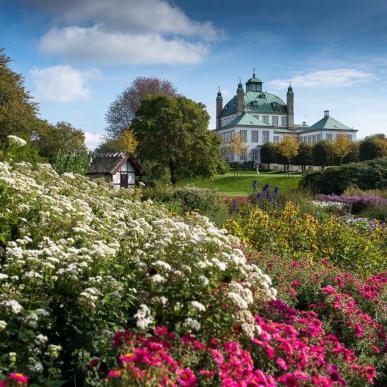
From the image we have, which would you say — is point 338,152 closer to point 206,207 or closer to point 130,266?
point 206,207

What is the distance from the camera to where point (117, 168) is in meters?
26.0

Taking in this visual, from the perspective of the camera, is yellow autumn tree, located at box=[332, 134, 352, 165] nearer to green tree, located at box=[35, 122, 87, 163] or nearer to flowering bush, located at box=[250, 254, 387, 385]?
green tree, located at box=[35, 122, 87, 163]

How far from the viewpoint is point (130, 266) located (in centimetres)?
471

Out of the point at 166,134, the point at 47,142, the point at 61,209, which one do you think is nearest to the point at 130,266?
the point at 61,209

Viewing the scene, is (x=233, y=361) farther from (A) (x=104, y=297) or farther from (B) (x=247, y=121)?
(B) (x=247, y=121)

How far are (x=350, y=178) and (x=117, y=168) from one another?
38.4 ft

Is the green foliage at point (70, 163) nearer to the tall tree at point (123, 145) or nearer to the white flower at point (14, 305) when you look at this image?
the white flower at point (14, 305)

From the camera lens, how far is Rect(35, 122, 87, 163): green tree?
28.1m

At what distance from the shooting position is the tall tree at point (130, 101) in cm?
5266

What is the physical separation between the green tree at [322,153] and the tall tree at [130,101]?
1842cm

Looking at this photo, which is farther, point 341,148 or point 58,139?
point 341,148

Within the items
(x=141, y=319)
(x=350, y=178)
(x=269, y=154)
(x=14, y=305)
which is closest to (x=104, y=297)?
(x=141, y=319)

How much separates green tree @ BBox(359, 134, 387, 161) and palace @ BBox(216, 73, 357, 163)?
1227 inches

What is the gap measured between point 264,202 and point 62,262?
38.2 feet
